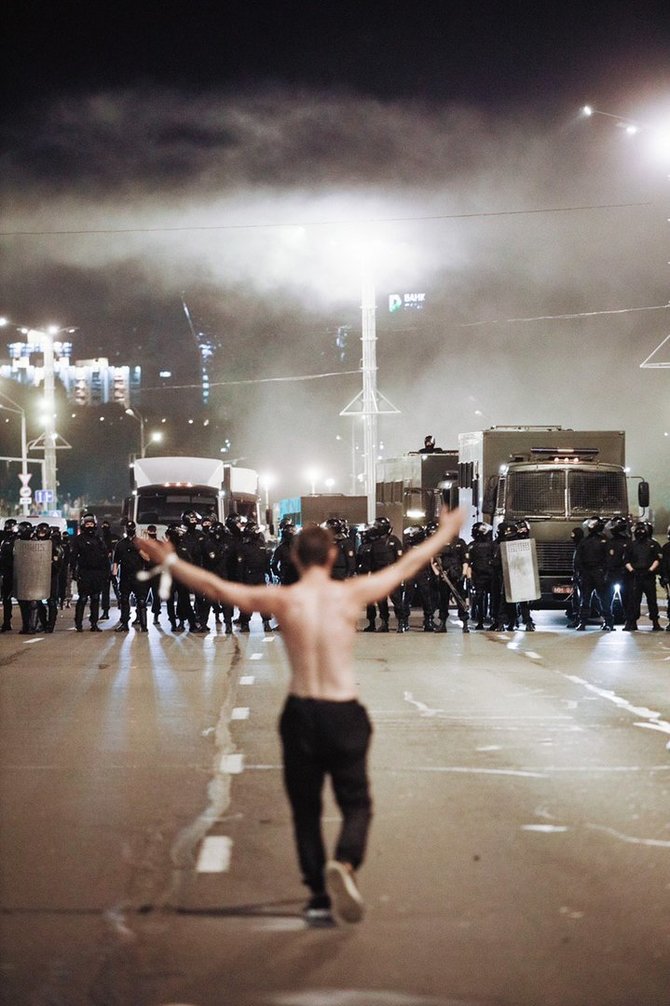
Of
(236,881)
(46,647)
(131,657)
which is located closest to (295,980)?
(236,881)

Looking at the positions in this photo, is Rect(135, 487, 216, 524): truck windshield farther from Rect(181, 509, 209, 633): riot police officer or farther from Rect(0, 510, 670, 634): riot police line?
Rect(181, 509, 209, 633): riot police officer

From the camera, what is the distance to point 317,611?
5938mm

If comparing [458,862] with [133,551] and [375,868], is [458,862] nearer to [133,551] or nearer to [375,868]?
[375,868]

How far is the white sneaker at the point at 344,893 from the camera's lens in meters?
5.62

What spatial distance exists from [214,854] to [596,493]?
20.4 m

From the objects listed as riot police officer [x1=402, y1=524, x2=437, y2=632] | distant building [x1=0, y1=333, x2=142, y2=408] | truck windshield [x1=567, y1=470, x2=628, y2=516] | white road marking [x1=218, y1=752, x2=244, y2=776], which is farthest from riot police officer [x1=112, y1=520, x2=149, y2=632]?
distant building [x1=0, y1=333, x2=142, y2=408]

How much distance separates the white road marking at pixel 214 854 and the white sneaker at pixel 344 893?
132cm

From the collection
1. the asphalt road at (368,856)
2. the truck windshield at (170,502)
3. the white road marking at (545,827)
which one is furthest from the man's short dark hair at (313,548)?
the truck windshield at (170,502)

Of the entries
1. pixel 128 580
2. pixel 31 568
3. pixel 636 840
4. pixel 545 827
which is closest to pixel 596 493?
pixel 128 580

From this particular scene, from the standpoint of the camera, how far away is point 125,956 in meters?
5.44

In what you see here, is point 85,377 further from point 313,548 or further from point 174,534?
point 313,548

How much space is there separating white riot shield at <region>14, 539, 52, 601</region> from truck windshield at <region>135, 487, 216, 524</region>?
1333cm

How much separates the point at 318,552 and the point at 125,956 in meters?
1.76

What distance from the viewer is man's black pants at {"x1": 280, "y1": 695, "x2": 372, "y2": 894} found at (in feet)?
19.2
